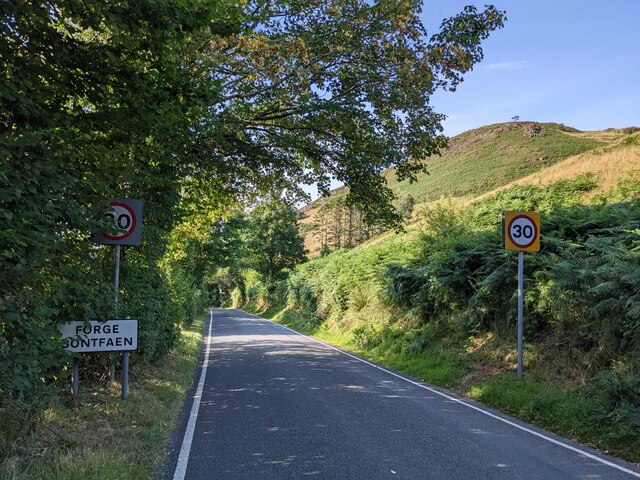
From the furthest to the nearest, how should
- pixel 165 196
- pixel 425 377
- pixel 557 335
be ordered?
pixel 425 377 < pixel 557 335 < pixel 165 196

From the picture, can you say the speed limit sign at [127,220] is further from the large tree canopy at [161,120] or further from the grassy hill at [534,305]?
the grassy hill at [534,305]

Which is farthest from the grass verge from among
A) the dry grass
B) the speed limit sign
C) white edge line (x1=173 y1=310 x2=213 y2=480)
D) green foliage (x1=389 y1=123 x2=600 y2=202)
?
green foliage (x1=389 y1=123 x2=600 y2=202)

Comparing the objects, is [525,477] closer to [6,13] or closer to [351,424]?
[351,424]

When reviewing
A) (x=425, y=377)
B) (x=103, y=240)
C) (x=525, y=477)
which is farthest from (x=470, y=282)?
(x=103, y=240)

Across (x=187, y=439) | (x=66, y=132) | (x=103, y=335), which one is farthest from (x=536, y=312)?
(x=66, y=132)

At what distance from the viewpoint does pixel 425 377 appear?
1062 cm

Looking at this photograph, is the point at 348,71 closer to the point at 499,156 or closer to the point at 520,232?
the point at 520,232

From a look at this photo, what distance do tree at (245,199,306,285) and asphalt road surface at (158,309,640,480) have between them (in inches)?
1571

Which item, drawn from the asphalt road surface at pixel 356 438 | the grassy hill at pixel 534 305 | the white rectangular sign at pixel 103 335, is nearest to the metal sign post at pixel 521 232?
the grassy hill at pixel 534 305

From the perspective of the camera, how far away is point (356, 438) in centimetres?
587

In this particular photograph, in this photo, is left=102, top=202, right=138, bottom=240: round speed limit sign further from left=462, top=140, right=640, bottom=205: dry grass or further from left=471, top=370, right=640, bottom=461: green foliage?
left=462, top=140, right=640, bottom=205: dry grass

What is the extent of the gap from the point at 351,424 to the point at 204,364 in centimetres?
728

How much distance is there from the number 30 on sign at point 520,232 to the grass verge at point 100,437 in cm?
699

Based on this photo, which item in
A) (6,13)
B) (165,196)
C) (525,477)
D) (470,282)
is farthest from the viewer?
(470,282)
